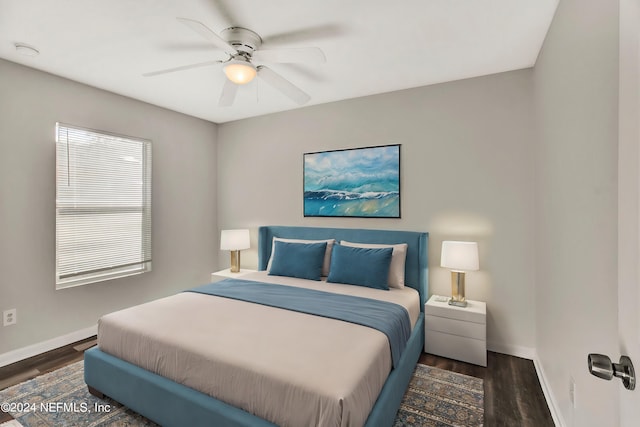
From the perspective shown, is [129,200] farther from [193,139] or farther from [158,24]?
[158,24]

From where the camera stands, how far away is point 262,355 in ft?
→ 5.51

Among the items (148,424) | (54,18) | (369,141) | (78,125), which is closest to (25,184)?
(78,125)

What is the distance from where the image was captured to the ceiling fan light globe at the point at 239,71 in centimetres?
215

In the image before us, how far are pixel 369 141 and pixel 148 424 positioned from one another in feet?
10.3

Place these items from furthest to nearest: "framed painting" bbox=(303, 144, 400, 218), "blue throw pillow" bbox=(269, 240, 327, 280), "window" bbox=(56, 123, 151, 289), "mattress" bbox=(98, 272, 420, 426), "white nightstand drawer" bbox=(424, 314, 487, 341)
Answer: "framed painting" bbox=(303, 144, 400, 218) < "blue throw pillow" bbox=(269, 240, 327, 280) < "window" bbox=(56, 123, 151, 289) < "white nightstand drawer" bbox=(424, 314, 487, 341) < "mattress" bbox=(98, 272, 420, 426)

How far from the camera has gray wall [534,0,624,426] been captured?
3.98ft

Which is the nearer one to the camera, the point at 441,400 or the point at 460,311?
the point at 441,400

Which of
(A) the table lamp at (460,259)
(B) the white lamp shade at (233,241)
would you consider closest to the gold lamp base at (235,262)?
(B) the white lamp shade at (233,241)

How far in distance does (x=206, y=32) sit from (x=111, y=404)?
8.20ft

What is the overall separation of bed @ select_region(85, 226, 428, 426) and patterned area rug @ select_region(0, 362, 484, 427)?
0.35 feet

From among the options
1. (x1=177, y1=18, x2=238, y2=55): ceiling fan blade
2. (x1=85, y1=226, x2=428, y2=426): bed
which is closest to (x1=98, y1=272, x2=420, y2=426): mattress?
(x1=85, y1=226, x2=428, y2=426): bed

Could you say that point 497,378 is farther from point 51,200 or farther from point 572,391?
point 51,200

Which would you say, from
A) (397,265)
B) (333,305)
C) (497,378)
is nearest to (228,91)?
(333,305)

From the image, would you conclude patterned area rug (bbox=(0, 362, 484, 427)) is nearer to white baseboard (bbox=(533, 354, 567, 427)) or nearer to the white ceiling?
white baseboard (bbox=(533, 354, 567, 427))
